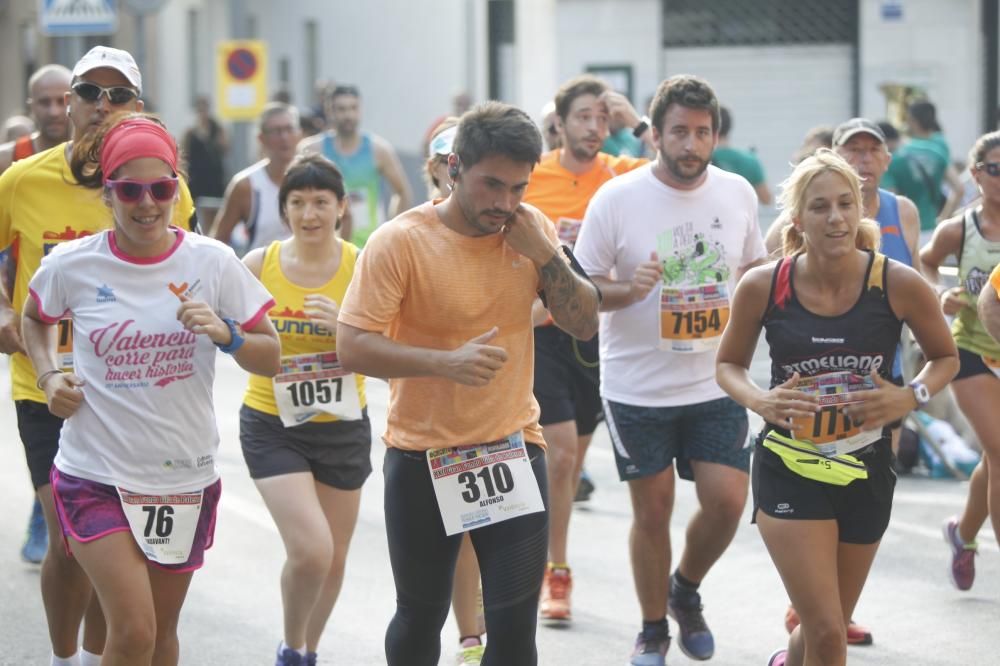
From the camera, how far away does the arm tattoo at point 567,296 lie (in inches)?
202

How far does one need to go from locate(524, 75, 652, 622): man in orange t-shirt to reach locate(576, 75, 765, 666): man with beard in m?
0.88

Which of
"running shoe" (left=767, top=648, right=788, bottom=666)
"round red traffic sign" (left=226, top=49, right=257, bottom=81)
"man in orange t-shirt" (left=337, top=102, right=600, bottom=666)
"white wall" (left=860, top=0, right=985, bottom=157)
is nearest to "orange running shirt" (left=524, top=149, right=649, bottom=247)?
"running shoe" (left=767, top=648, right=788, bottom=666)

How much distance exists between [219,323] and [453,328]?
2.19 ft

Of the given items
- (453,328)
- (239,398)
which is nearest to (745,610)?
(453,328)

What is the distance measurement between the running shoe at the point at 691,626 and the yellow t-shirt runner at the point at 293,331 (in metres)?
1.49

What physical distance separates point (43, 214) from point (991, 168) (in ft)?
12.8

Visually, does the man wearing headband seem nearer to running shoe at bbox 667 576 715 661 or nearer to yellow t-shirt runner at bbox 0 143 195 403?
yellow t-shirt runner at bbox 0 143 195 403

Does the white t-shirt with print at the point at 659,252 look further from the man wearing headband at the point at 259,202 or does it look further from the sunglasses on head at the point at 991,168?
the man wearing headband at the point at 259,202

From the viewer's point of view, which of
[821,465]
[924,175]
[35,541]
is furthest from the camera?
[924,175]

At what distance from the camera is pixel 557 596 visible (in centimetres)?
770

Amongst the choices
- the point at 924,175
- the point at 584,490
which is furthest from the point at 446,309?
the point at 924,175

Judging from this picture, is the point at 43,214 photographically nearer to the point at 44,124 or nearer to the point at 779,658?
the point at 44,124

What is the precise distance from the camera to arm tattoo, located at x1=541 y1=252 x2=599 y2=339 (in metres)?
5.13

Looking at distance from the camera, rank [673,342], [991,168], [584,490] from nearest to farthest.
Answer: [673,342] < [991,168] < [584,490]
